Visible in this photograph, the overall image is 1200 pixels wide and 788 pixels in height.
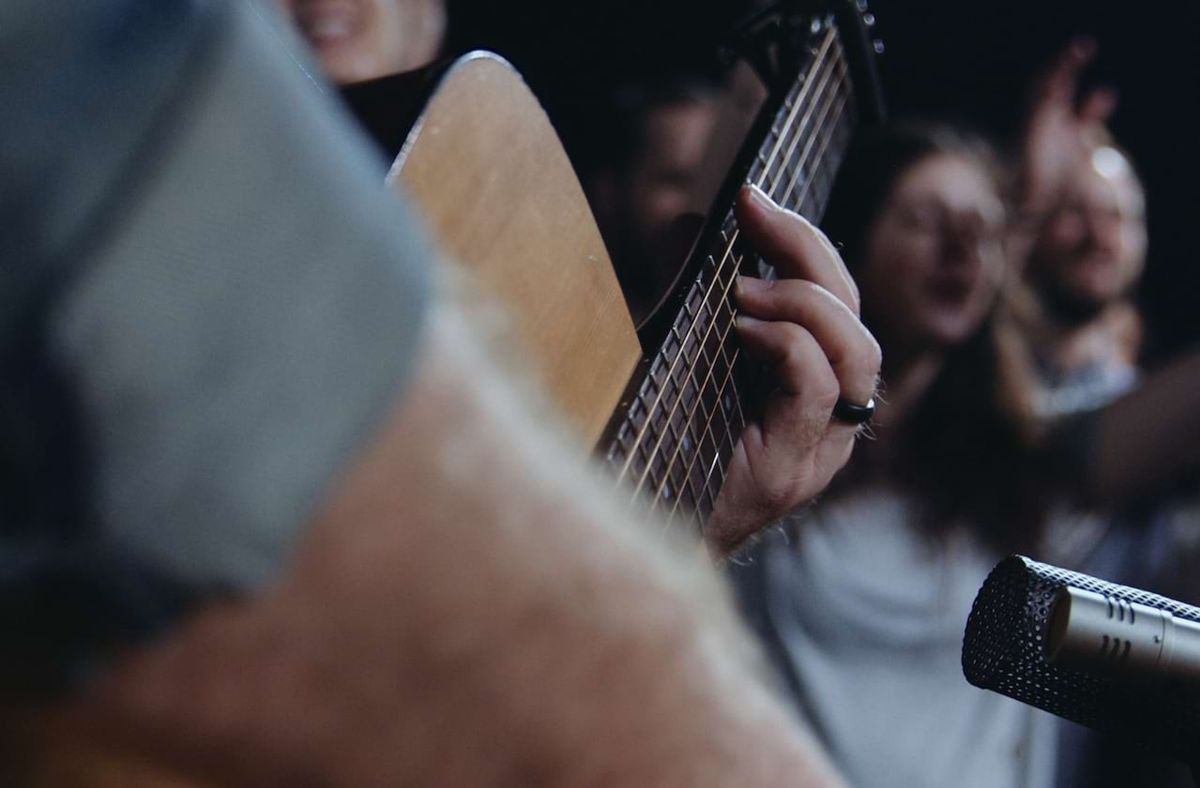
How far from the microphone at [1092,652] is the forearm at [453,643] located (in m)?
0.40

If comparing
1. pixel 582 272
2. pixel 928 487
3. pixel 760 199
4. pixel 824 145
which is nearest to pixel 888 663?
pixel 928 487

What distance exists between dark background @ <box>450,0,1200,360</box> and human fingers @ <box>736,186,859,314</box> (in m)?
1.76

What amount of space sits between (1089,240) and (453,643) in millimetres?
2648

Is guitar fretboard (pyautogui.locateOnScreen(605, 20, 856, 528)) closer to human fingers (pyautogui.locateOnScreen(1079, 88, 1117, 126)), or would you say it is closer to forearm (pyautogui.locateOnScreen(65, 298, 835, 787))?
forearm (pyautogui.locateOnScreen(65, 298, 835, 787))

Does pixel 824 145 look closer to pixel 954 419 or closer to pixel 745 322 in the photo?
pixel 745 322

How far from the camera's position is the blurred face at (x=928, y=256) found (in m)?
2.00

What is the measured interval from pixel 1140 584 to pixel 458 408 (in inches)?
71.3

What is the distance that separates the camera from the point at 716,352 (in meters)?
0.91

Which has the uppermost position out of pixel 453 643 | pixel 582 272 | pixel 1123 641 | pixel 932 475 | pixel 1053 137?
pixel 453 643

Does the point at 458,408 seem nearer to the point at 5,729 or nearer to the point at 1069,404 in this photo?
the point at 5,729

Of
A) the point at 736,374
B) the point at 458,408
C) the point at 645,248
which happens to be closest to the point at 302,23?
the point at 645,248

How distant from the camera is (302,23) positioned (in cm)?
162

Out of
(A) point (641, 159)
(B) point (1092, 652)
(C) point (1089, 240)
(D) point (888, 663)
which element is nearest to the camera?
(B) point (1092, 652)

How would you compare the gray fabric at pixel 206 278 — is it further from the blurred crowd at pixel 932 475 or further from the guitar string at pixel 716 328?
the blurred crowd at pixel 932 475
